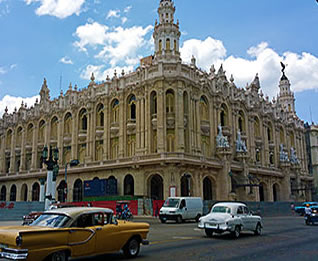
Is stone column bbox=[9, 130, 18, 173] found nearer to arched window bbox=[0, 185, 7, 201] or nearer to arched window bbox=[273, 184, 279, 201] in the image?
arched window bbox=[0, 185, 7, 201]

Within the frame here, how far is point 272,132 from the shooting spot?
2368 inches

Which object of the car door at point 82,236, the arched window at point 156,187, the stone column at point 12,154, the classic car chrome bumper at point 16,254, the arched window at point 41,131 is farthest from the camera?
the stone column at point 12,154

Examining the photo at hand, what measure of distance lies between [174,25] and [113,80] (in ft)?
36.0

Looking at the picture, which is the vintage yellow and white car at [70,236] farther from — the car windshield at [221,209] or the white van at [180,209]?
the white van at [180,209]

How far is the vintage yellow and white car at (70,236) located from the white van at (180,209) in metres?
15.9

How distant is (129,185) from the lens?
42375mm

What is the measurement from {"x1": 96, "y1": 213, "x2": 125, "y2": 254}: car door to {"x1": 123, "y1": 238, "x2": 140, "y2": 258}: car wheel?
0.81 ft

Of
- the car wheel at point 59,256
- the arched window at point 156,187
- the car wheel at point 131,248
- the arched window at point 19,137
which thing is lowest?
the car wheel at point 131,248

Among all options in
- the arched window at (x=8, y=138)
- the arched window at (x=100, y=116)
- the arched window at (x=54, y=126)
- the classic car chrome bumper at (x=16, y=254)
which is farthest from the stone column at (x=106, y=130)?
the classic car chrome bumper at (x=16, y=254)

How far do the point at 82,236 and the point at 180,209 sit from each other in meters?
18.5

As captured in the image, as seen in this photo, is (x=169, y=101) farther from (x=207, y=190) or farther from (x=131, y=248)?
(x=131, y=248)

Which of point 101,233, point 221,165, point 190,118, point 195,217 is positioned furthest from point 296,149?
point 101,233

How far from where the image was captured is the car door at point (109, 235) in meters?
9.57

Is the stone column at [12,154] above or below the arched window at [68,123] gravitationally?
A: below
